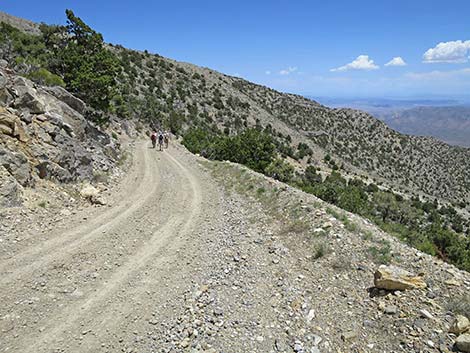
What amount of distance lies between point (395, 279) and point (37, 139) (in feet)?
47.4

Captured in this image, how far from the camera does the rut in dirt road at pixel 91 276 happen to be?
7.27m

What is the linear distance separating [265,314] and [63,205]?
30.4 ft

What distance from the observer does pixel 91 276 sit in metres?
9.36

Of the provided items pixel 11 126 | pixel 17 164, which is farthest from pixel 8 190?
pixel 11 126

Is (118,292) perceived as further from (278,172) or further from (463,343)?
(278,172)

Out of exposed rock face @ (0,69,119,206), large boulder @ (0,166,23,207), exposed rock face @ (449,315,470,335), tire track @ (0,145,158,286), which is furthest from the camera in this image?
exposed rock face @ (0,69,119,206)

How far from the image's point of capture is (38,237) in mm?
11000

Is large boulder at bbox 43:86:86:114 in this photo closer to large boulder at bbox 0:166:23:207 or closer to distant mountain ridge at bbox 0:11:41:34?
large boulder at bbox 0:166:23:207

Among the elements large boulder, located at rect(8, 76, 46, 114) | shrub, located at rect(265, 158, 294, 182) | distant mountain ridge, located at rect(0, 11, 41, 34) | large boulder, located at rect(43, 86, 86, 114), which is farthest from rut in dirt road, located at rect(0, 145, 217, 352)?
distant mountain ridge, located at rect(0, 11, 41, 34)

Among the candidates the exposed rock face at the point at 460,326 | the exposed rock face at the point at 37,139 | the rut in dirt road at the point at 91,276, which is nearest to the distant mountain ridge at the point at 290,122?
the exposed rock face at the point at 37,139

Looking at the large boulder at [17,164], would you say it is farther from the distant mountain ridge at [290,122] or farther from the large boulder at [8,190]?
the distant mountain ridge at [290,122]

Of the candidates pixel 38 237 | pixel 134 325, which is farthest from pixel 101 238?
pixel 134 325

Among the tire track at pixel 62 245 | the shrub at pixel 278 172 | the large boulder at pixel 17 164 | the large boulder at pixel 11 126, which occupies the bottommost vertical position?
the shrub at pixel 278 172

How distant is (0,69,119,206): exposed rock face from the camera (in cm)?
1276
